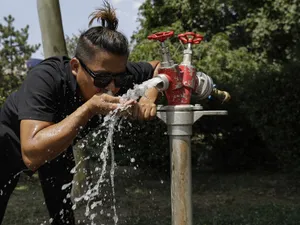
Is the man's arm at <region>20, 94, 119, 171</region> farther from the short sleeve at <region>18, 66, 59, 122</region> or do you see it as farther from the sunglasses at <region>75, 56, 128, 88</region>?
the sunglasses at <region>75, 56, 128, 88</region>

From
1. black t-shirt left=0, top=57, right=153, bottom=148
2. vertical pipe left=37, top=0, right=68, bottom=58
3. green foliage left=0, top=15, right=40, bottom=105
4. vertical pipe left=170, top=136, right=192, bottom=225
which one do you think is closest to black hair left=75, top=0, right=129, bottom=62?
black t-shirt left=0, top=57, right=153, bottom=148

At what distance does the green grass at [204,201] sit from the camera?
4082 millimetres

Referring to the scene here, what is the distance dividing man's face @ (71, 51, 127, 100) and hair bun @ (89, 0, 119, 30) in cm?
26

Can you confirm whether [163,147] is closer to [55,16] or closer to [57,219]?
[55,16]

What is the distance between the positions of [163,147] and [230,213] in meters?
1.76

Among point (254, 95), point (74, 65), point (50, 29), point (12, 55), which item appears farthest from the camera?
point (12, 55)

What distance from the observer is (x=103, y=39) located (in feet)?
6.75

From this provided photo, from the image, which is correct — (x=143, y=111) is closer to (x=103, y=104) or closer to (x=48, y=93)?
(x=103, y=104)

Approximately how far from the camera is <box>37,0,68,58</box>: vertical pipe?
A: 437 centimetres

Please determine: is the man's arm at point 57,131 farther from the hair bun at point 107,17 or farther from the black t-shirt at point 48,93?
the hair bun at point 107,17

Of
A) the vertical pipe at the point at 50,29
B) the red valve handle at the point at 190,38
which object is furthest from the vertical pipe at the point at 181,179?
the vertical pipe at the point at 50,29

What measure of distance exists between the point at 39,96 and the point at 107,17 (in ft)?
1.83

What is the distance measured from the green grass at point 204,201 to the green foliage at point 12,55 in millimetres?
2294

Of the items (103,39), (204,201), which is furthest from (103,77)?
(204,201)
